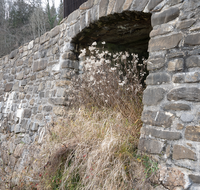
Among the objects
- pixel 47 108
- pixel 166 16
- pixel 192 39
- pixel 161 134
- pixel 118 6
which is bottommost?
pixel 161 134

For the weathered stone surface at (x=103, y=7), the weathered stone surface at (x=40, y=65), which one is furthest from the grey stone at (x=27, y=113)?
the weathered stone surface at (x=103, y=7)

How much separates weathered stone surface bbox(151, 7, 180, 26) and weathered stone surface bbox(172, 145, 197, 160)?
48.6 inches

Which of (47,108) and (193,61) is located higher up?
(193,61)

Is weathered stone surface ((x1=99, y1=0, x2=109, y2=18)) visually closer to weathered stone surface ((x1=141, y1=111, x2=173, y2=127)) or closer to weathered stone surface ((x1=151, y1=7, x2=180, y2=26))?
weathered stone surface ((x1=151, y1=7, x2=180, y2=26))

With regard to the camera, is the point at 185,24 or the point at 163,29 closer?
the point at 185,24

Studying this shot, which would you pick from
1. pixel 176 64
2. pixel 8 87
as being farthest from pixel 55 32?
pixel 176 64

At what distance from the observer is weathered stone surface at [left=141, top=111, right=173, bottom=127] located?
69.7 inches

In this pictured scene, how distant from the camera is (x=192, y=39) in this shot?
172 cm

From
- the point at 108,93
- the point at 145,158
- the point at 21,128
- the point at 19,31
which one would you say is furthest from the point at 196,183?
the point at 19,31

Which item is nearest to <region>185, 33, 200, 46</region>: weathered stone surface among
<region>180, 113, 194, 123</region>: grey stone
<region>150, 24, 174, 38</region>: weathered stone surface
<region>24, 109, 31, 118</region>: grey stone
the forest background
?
<region>150, 24, 174, 38</region>: weathered stone surface

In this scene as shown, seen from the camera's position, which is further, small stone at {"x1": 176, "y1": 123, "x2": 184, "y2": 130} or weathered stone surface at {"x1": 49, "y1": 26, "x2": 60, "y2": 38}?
weathered stone surface at {"x1": 49, "y1": 26, "x2": 60, "y2": 38}

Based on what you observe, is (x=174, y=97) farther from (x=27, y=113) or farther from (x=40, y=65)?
(x=27, y=113)

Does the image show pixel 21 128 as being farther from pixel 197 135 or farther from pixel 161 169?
pixel 197 135

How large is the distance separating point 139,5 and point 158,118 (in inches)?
52.5
